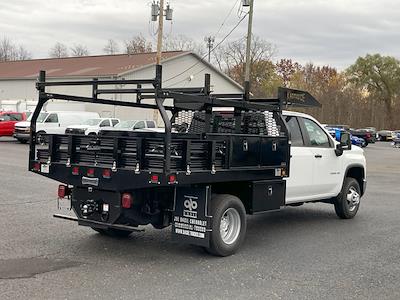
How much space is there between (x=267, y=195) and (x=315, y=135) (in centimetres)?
201

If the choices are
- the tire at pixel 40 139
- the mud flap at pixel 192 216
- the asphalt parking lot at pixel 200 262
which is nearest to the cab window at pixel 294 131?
the asphalt parking lot at pixel 200 262

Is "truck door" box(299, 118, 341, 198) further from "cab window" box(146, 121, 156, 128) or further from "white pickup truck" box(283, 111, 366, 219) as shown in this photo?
"cab window" box(146, 121, 156, 128)

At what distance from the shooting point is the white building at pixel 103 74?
41.7m

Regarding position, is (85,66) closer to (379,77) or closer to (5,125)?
(5,125)

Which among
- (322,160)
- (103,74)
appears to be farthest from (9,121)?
(322,160)

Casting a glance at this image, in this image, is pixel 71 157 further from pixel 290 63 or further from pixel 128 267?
pixel 290 63

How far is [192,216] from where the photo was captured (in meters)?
6.80

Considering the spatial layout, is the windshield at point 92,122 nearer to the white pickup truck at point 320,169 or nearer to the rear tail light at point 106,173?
the white pickup truck at point 320,169

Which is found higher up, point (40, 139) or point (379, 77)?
point (379, 77)

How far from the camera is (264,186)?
7.77m

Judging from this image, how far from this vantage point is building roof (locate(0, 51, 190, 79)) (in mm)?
43412

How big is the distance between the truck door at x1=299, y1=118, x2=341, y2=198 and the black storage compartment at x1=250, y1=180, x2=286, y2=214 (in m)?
1.21

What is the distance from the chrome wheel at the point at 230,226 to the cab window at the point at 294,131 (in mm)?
2018

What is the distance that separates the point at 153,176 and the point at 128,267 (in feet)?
3.59
